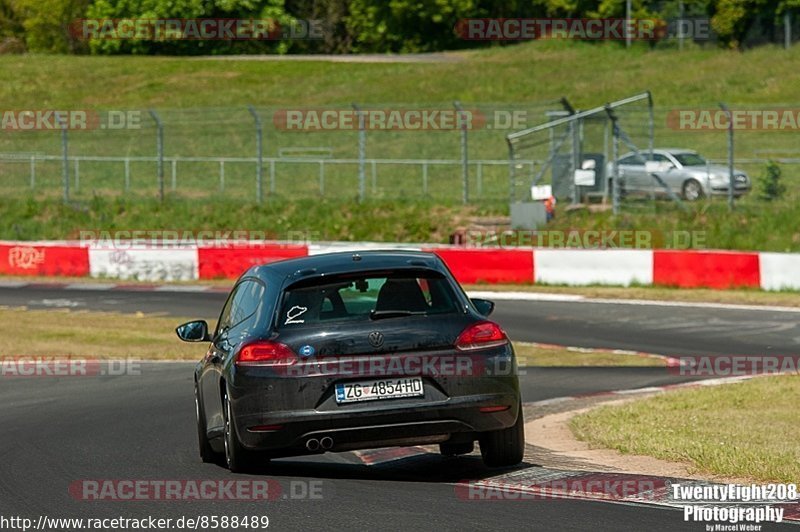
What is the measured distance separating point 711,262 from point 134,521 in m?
19.0

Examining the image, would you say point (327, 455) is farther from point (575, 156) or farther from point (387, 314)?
point (575, 156)

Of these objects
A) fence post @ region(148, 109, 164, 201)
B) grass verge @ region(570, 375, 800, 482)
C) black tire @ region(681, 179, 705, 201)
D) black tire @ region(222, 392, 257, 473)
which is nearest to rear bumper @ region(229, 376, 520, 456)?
black tire @ region(222, 392, 257, 473)

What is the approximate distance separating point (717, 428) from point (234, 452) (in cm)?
420

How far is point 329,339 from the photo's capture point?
863 centimetres

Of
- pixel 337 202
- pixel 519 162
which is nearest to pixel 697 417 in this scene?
pixel 519 162

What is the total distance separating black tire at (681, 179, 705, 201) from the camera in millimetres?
32031

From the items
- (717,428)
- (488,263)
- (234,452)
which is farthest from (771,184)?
(234,452)

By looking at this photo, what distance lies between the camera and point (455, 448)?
10047 mm

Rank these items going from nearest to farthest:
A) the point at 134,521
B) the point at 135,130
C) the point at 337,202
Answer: the point at 134,521 < the point at 337,202 < the point at 135,130

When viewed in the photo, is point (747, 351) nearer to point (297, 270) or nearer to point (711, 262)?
point (711, 262)

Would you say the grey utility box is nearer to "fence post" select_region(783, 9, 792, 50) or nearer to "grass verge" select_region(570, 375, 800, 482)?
"grass verge" select_region(570, 375, 800, 482)

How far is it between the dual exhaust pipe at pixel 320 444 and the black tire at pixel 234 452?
1.63 feet

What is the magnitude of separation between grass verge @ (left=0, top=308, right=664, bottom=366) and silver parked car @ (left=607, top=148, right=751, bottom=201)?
11.4 meters

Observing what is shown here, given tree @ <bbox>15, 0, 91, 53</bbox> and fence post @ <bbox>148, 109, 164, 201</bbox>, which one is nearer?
fence post @ <bbox>148, 109, 164, 201</bbox>
